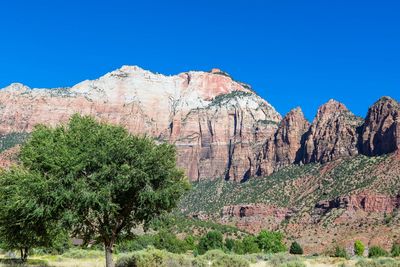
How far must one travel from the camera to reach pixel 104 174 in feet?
87.5

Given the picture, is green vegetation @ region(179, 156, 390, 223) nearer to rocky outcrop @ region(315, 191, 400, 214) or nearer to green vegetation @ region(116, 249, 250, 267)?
rocky outcrop @ region(315, 191, 400, 214)

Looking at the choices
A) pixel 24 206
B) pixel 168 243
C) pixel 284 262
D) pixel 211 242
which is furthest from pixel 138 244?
pixel 24 206

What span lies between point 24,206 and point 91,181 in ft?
11.5

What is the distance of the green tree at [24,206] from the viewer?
26.0m

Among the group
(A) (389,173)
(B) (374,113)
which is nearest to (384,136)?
(B) (374,113)

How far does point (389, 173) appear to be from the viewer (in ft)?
471

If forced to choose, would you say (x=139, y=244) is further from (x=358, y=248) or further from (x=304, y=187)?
(x=304, y=187)

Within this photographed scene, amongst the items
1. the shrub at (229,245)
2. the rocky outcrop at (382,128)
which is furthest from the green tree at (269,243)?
the rocky outcrop at (382,128)

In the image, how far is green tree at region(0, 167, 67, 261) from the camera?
2605cm

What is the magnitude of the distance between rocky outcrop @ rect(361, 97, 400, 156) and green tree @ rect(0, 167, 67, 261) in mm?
148926

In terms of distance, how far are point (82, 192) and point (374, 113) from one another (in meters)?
177

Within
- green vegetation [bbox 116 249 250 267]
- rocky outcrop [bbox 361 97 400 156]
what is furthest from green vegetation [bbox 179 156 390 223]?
green vegetation [bbox 116 249 250 267]

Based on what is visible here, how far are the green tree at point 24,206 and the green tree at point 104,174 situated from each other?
71 cm

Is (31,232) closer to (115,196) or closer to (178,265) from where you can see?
(115,196)
